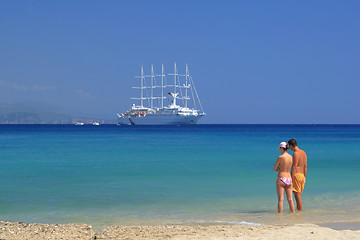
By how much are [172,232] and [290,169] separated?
2.70m

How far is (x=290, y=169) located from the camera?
26.7ft

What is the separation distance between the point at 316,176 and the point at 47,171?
9804 mm

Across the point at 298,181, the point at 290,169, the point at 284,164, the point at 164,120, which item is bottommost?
the point at 298,181

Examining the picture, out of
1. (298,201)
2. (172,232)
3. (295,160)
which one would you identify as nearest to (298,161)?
(295,160)

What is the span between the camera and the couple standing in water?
7.67 metres

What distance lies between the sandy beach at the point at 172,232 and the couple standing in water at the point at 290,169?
101 cm

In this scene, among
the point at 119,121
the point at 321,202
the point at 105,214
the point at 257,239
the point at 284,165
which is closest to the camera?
the point at 257,239

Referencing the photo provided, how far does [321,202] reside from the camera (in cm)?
988

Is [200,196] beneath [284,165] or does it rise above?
beneath

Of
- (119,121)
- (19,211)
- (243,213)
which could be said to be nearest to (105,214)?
(19,211)

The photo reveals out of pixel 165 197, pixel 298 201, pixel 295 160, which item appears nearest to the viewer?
pixel 295 160

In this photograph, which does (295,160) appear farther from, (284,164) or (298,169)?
(284,164)

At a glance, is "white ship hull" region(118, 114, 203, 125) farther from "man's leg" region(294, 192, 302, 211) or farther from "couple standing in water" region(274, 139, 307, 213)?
"couple standing in water" region(274, 139, 307, 213)

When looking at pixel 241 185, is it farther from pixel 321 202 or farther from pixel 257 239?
pixel 257 239
